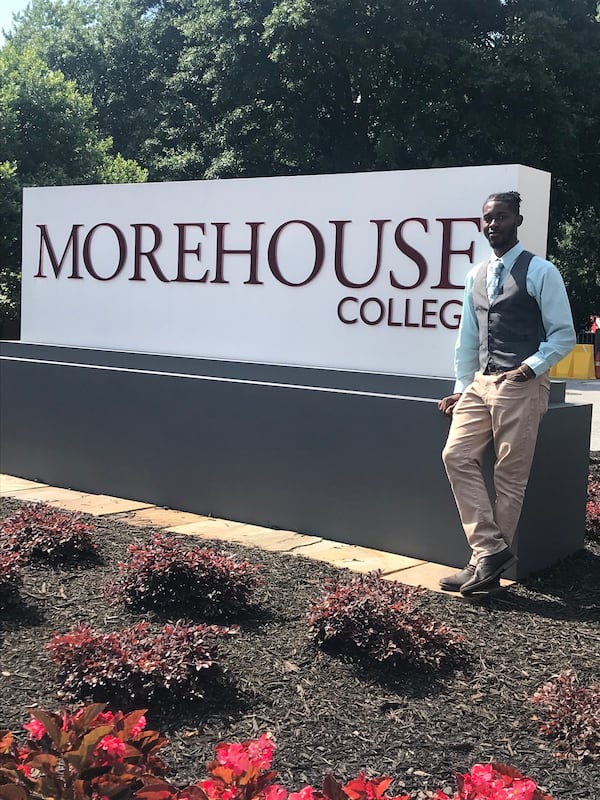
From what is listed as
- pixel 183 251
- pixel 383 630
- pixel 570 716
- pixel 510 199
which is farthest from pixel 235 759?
pixel 183 251

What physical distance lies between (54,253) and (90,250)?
46 cm

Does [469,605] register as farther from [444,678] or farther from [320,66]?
[320,66]

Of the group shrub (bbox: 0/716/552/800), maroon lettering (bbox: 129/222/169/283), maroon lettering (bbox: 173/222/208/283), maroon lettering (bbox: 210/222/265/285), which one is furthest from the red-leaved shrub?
maroon lettering (bbox: 129/222/169/283)

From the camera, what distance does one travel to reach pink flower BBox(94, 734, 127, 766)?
90.5 inches

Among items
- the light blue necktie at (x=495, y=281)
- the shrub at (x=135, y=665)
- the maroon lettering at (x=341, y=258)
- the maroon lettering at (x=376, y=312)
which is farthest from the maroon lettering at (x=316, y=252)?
the shrub at (x=135, y=665)

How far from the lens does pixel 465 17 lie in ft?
91.6

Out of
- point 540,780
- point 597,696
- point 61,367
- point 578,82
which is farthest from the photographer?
point 578,82

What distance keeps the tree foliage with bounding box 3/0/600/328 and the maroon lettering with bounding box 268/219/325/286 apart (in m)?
19.7

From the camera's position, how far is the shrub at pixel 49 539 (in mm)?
5465

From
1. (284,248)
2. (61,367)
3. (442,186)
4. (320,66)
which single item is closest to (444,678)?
(442,186)

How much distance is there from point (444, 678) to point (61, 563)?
2.37m

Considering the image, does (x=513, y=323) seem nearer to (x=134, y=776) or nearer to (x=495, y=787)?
(x=495, y=787)

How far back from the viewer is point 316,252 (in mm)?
6883

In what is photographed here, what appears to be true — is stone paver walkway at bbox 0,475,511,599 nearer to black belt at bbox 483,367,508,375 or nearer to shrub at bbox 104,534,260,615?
shrub at bbox 104,534,260,615
